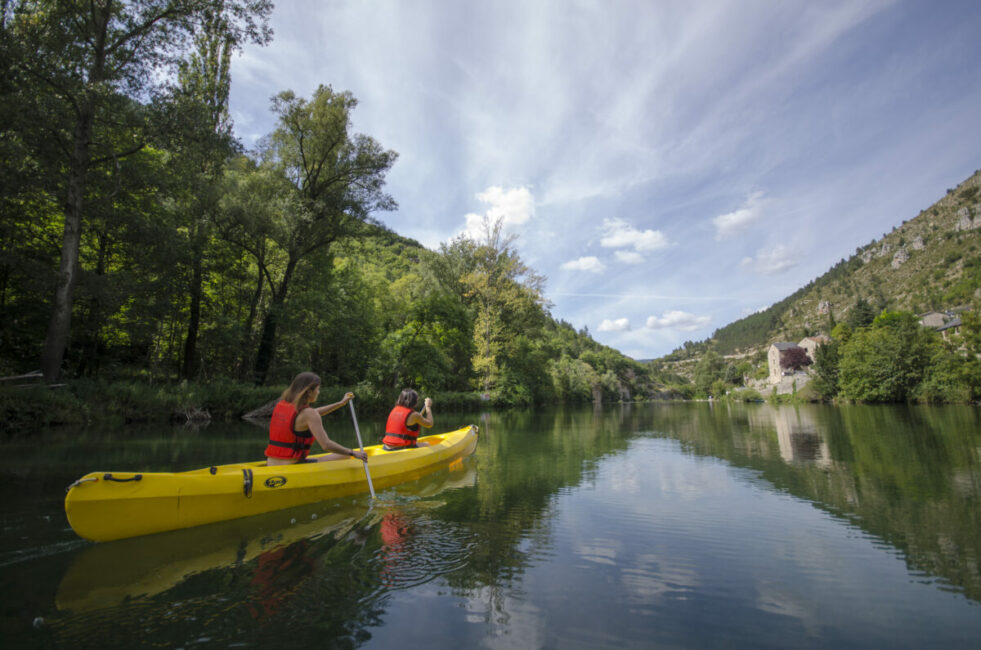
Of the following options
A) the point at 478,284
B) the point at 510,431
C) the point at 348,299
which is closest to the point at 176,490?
the point at 510,431

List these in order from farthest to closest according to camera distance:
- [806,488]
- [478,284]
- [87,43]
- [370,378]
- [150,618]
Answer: [478,284], [370,378], [87,43], [806,488], [150,618]

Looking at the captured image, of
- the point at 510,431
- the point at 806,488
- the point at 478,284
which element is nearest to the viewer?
the point at 806,488

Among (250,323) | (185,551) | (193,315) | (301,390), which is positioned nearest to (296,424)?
(301,390)

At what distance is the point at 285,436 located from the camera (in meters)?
5.20

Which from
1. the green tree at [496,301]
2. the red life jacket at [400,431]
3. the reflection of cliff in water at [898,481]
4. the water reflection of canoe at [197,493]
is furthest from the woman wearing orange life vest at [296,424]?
the green tree at [496,301]

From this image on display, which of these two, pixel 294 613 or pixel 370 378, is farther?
pixel 370 378

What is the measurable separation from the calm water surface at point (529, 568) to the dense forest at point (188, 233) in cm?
903

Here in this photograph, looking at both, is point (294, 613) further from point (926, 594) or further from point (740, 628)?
point (926, 594)

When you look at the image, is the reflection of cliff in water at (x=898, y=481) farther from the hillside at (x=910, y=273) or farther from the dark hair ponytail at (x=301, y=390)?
the hillside at (x=910, y=273)

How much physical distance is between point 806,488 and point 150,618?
7.34 meters

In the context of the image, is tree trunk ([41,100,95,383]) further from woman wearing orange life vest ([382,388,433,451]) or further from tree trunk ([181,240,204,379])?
woman wearing orange life vest ([382,388,433,451])

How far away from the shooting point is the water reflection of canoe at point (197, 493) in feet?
11.5

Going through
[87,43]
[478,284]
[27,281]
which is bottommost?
[27,281]

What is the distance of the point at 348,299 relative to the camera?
902 inches
